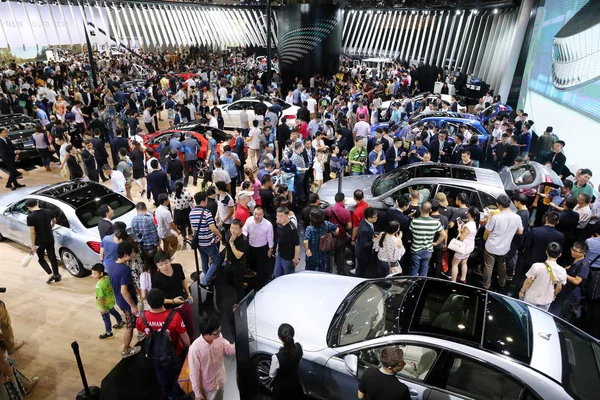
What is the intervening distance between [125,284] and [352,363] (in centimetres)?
296

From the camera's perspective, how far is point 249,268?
6.22 metres

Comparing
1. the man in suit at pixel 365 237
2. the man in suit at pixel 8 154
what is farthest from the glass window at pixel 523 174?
the man in suit at pixel 8 154

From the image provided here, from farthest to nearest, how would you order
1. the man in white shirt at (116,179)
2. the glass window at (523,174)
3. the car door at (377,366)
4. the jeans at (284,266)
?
the man in white shirt at (116,179), the glass window at (523,174), the jeans at (284,266), the car door at (377,366)

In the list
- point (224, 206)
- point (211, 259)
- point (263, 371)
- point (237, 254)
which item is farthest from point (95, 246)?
point (263, 371)

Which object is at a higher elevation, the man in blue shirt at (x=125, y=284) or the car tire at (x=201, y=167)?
the man in blue shirt at (x=125, y=284)

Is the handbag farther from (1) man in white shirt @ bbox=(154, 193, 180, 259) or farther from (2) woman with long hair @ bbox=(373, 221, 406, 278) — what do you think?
(1) man in white shirt @ bbox=(154, 193, 180, 259)

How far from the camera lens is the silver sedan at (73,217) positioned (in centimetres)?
668

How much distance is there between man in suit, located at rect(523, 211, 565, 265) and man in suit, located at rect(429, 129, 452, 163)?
4.66 meters

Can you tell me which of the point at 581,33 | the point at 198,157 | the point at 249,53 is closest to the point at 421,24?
the point at 249,53

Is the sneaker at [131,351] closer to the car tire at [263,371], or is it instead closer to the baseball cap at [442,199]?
the car tire at [263,371]

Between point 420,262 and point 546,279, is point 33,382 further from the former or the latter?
point 546,279

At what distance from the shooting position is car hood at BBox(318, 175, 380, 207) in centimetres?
780

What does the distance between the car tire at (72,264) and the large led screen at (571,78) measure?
34.3ft

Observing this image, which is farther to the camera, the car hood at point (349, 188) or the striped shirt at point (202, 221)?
the car hood at point (349, 188)
